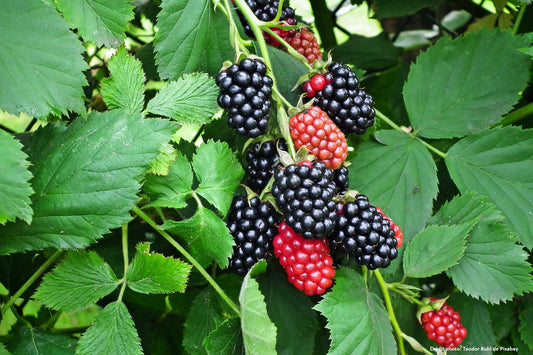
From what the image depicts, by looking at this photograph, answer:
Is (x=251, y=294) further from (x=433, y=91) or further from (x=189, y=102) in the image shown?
(x=433, y=91)

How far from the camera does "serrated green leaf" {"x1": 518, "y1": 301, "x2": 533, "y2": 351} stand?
4.87 feet

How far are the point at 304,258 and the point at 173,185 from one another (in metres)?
0.29

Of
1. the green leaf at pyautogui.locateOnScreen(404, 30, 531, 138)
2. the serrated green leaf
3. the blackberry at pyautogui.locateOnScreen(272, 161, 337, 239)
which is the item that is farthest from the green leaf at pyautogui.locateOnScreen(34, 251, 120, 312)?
the serrated green leaf

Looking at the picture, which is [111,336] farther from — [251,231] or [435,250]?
[435,250]

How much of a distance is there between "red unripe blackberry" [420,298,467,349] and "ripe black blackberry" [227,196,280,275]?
0.45m

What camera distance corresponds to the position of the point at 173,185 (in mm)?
1035

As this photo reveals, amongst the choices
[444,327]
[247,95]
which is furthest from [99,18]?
[444,327]

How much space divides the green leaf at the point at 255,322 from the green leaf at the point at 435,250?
413mm

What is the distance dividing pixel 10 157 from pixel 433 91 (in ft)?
3.43

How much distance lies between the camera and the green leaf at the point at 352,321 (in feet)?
3.44

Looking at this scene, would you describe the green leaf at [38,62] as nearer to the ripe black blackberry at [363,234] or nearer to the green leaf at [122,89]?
the green leaf at [122,89]

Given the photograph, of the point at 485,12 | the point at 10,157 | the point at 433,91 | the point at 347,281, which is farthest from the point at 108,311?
the point at 485,12

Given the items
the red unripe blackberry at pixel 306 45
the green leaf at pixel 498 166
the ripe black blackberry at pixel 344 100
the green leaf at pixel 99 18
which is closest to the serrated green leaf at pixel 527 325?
the green leaf at pixel 498 166

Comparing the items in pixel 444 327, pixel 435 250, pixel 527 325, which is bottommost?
pixel 527 325
